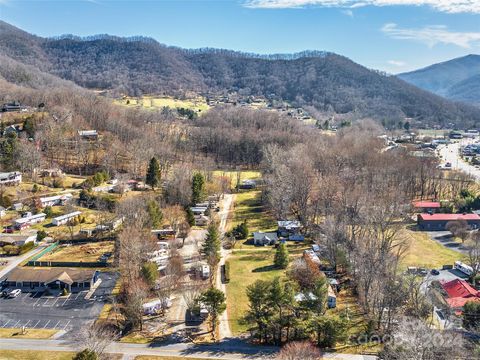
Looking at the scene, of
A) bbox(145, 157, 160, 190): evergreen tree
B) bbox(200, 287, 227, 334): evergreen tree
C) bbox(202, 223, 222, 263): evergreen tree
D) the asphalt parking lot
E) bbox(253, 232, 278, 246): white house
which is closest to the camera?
bbox(200, 287, 227, 334): evergreen tree

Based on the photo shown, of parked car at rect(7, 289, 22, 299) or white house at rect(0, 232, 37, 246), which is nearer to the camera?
parked car at rect(7, 289, 22, 299)

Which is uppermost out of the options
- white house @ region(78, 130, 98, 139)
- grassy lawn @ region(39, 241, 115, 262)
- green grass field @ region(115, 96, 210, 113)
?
green grass field @ region(115, 96, 210, 113)

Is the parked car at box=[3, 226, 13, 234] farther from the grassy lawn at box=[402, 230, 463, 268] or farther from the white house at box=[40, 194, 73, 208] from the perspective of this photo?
the grassy lawn at box=[402, 230, 463, 268]

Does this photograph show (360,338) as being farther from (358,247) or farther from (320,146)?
(320,146)

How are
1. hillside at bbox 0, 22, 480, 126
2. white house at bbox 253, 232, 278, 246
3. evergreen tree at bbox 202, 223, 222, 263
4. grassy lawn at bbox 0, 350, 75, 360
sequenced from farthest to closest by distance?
hillside at bbox 0, 22, 480, 126 → white house at bbox 253, 232, 278, 246 → evergreen tree at bbox 202, 223, 222, 263 → grassy lawn at bbox 0, 350, 75, 360

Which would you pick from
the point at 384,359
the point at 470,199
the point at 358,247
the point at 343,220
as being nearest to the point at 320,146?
the point at 470,199

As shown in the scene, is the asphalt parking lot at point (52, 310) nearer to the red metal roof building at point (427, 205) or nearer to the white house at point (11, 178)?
the white house at point (11, 178)

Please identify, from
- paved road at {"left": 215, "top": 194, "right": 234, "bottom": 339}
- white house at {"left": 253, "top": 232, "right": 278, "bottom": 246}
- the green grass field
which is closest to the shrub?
paved road at {"left": 215, "top": 194, "right": 234, "bottom": 339}
